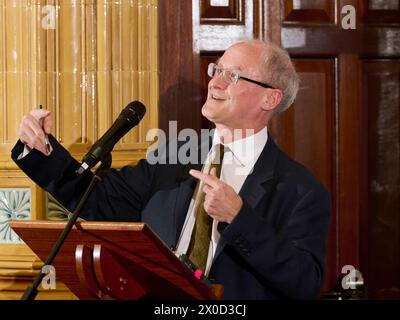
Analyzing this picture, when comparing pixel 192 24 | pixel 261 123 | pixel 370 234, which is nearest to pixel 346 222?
pixel 370 234

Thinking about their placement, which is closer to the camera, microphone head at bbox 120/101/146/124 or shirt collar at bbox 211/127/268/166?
microphone head at bbox 120/101/146/124

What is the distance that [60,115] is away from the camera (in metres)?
3.25

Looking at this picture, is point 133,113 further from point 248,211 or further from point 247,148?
point 247,148

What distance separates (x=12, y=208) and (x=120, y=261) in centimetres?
106

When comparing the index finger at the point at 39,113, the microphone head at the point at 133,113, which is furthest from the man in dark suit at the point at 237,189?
the microphone head at the point at 133,113

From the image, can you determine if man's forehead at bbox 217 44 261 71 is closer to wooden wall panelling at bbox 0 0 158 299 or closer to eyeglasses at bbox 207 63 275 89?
eyeglasses at bbox 207 63 275 89

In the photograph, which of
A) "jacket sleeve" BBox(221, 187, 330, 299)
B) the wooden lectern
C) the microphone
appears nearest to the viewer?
the wooden lectern

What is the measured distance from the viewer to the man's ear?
3.01 meters

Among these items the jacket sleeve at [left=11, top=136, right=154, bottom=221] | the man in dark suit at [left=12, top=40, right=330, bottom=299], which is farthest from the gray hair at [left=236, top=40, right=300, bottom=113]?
the jacket sleeve at [left=11, top=136, right=154, bottom=221]

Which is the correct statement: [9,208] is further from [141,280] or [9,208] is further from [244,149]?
[141,280]

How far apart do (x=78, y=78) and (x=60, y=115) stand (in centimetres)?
14

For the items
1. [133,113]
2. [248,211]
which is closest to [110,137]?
[133,113]

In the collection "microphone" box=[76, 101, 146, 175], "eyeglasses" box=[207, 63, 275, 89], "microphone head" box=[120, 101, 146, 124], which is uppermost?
"eyeglasses" box=[207, 63, 275, 89]

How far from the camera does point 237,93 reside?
297cm
